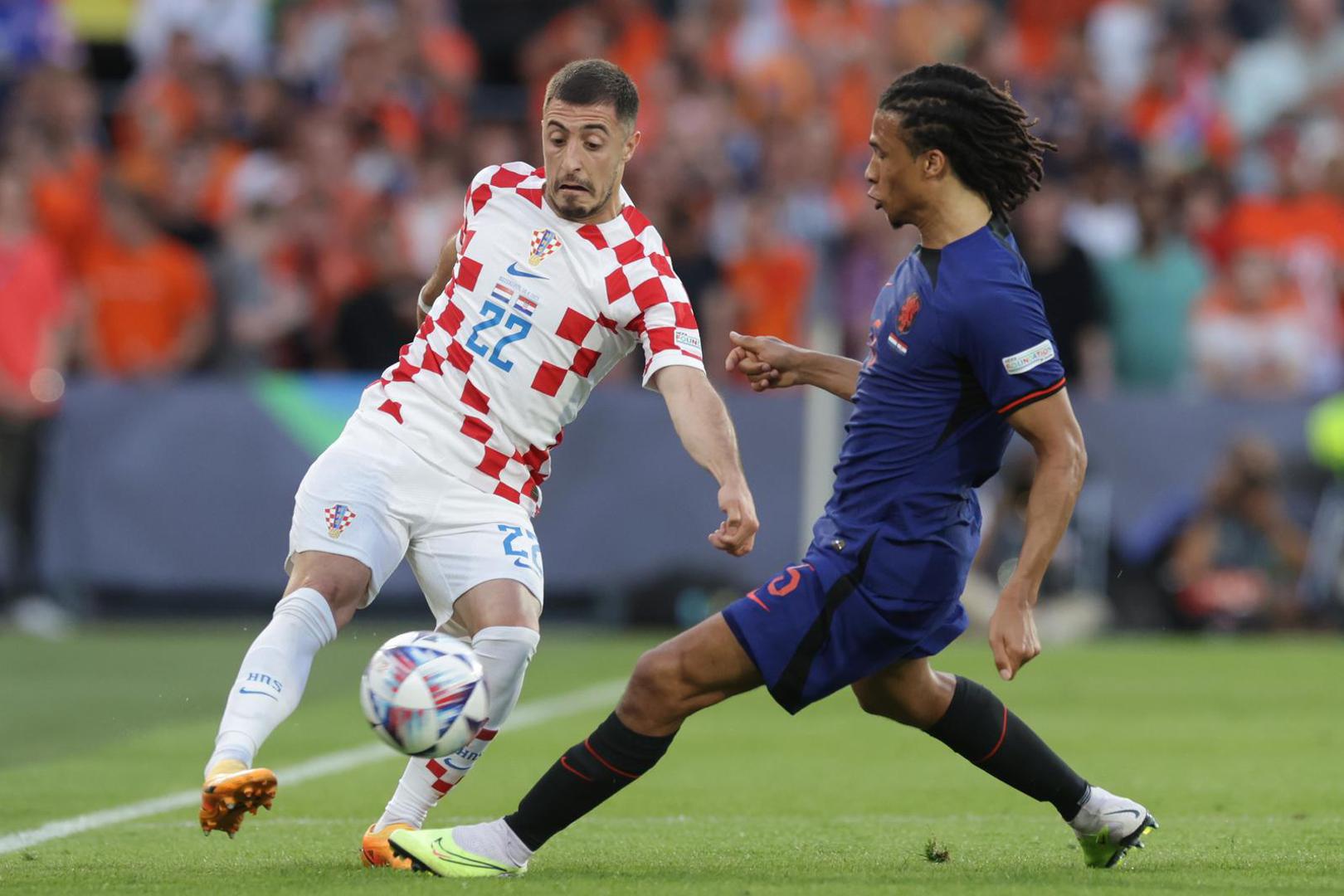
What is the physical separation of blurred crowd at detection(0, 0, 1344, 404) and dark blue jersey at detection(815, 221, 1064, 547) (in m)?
9.97

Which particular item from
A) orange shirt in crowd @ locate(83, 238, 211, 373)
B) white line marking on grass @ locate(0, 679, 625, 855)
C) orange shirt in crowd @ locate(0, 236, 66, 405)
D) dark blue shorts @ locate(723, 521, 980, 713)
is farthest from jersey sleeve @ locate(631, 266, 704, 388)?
orange shirt in crowd @ locate(83, 238, 211, 373)

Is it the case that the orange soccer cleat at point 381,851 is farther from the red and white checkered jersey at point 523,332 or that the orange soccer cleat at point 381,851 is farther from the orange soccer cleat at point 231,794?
the red and white checkered jersey at point 523,332

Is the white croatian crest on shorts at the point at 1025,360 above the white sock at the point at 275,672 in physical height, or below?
above

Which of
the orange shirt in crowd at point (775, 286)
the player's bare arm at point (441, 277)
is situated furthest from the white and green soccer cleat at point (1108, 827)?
the orange shirt in crowd at point (775, 286)

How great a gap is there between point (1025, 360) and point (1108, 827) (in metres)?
1.54

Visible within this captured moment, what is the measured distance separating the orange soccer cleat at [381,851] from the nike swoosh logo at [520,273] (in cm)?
170

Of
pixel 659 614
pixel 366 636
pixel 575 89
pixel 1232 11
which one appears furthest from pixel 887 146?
pixel 1232 11

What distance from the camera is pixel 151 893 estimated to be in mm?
5645

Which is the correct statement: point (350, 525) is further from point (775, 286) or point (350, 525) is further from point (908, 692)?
point (775, 286)

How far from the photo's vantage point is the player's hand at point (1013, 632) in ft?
18.6

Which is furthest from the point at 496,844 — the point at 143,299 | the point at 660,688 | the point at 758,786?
the point at 143,299

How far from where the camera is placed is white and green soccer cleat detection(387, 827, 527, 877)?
6.02 m

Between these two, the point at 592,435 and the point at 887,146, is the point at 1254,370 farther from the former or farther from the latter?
the point at 887,146

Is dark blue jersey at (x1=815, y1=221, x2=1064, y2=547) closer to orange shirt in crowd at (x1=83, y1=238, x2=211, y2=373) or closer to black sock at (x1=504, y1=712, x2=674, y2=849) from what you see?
black sock at (x1=504, y1=712, x2=674, y2=849)
